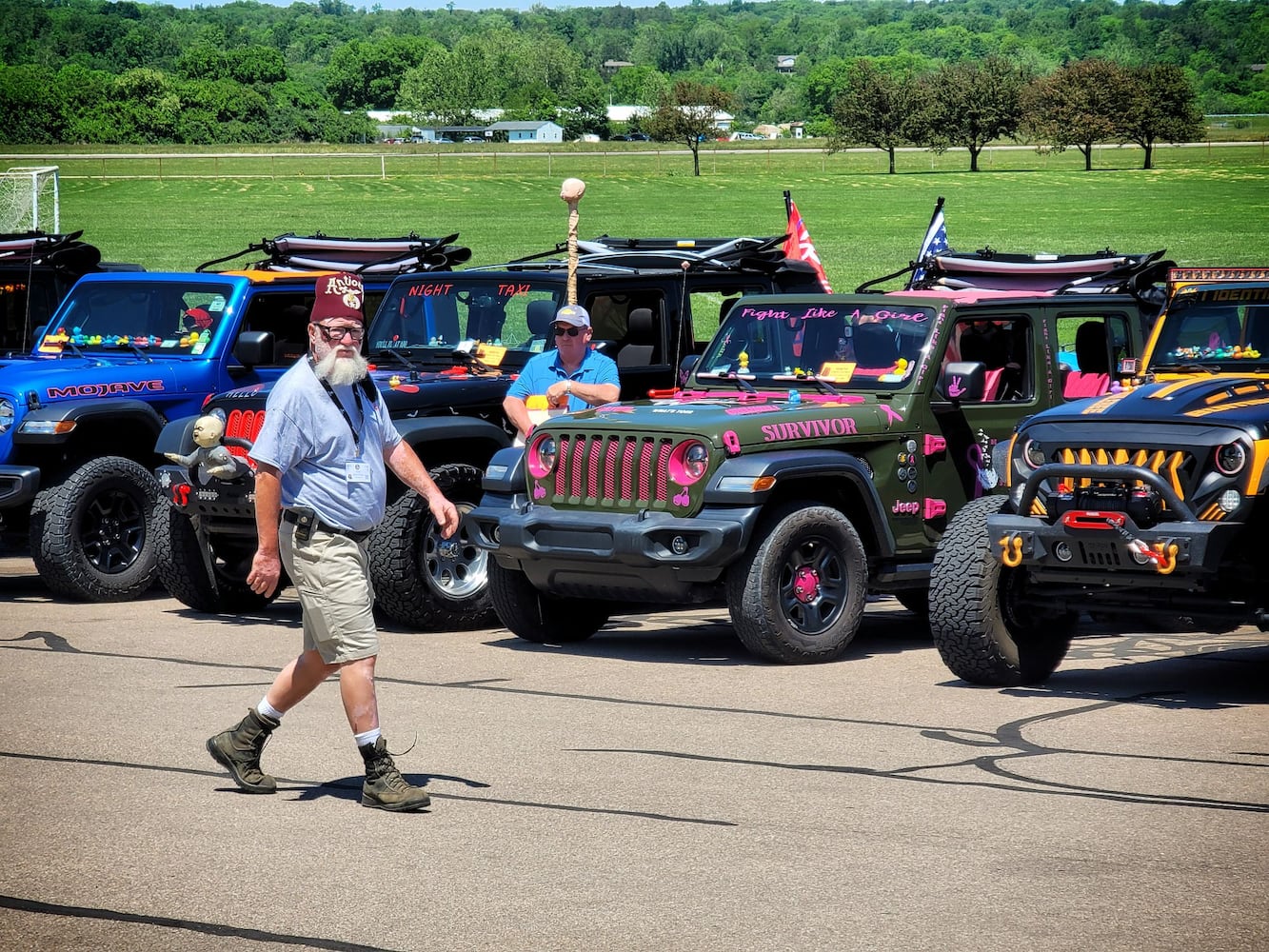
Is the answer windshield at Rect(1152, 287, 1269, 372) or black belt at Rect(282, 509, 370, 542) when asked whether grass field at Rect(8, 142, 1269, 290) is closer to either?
windshield at Rect(1152, 287, 1269, 372)

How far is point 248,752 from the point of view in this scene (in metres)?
6.84

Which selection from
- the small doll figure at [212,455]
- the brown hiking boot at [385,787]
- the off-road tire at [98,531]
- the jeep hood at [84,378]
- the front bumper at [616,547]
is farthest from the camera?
the jeep hood at [84,378]

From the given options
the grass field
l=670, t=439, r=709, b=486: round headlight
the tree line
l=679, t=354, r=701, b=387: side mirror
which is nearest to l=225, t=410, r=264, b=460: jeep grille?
l=679, t=354, r=701, b=387: side mirror

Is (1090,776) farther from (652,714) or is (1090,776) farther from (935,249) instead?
(935,249)

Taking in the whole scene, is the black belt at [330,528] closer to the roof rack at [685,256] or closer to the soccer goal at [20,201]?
the roof rack at [685,256]

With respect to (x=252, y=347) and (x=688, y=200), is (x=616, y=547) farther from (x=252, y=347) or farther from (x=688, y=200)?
(x=688, y=200)

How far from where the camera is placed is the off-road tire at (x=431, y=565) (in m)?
10.6

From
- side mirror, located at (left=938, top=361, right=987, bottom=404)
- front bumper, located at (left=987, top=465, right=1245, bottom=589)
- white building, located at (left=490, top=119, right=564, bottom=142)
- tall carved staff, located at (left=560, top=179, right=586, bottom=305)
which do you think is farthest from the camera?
white building, located at (left=490, top=119, right=564, bottom=142)

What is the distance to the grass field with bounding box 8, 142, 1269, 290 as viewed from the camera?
50781mm

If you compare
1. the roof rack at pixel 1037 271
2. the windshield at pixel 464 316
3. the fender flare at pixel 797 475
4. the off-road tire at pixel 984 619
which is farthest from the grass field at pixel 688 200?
the off-road tire at pixel 984 619

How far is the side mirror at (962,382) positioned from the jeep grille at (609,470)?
1.65 metres

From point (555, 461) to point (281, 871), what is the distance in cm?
454

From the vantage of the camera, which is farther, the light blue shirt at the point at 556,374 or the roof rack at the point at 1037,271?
the roof rack at the point at 1037,271

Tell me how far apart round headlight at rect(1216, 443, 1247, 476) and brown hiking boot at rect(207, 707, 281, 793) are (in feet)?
13.9
